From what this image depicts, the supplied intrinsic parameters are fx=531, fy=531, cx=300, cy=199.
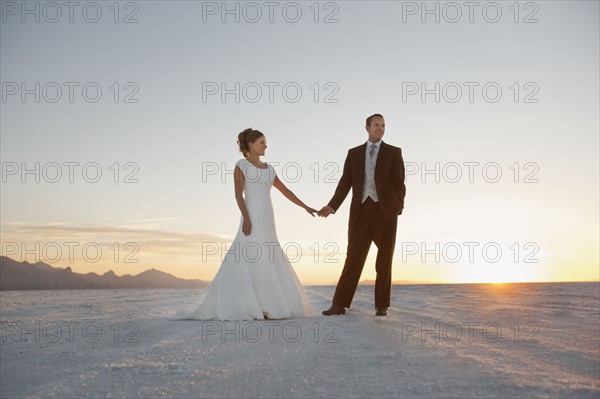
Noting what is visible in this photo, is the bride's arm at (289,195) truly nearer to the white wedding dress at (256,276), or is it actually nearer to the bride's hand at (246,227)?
the white wedding dress at (256,276)

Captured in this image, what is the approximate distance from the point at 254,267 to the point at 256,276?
117 millimetres

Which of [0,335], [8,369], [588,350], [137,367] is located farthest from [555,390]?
[0,335]

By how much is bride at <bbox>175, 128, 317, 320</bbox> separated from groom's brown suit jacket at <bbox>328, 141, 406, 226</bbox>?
106 cm

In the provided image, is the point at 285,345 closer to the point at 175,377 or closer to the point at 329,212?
the point at 175,377

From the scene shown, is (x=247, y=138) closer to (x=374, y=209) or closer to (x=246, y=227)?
(x=246, y=227)

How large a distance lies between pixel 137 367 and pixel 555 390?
2.19 meters

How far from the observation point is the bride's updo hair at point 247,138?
272 inches

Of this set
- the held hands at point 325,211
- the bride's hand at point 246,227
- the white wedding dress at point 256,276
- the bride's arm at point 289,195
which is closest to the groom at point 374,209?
the held hands at point 325,211

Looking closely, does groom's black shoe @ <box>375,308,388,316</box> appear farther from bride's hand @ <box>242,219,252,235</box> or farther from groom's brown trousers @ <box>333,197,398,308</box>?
bride's hand @ <box>242,219,252,235</box>

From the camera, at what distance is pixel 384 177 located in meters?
6.50

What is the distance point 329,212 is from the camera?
7.01 meters

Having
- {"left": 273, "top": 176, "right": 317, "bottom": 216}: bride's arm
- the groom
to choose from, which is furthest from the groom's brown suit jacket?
{"left": 273, "top": 176, "right": 317, "bottom": 216}: bride's arm

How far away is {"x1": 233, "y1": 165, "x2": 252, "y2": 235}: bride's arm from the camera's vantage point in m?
6.82

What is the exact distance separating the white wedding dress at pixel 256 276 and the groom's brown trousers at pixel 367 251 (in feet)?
1.88
